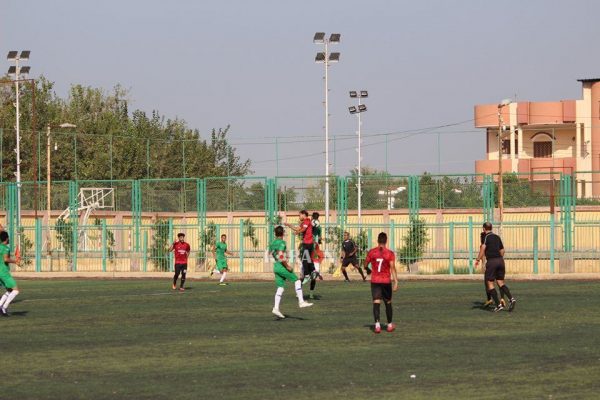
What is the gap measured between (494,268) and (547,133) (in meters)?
71.0

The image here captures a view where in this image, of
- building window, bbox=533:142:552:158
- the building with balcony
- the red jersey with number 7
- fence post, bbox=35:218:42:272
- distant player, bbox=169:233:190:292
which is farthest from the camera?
building window, bbox=533:142:552:158

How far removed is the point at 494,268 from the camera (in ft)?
84.0

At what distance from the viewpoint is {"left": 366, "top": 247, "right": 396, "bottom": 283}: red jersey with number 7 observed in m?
20.8

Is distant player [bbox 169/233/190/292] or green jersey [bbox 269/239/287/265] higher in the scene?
green jersey [bbox 269/239/287/265]

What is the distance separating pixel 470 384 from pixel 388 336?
5.73 meters

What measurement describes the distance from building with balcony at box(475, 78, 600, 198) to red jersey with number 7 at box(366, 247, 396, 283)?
224 feet

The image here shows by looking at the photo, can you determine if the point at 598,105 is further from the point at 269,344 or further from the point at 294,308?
the point at 269,344

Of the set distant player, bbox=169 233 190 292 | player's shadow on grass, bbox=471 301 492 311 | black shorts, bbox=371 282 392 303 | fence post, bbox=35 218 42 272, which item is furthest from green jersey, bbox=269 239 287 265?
fence post, bbox=35 218 42 272

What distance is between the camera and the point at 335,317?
24484 millimetres

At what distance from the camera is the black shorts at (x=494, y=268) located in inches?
1008

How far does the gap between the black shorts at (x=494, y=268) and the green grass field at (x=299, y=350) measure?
0.88 m

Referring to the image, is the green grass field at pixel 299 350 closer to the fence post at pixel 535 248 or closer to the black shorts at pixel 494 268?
the black shorts at pixel 494 268

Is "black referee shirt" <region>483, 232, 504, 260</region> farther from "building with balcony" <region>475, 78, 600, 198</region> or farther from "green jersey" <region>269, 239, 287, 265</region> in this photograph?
"building with balcony" <region>475, 78, 600, 198</region>

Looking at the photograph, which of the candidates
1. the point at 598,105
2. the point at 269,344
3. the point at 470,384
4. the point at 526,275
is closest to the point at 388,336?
the point at 269,344
